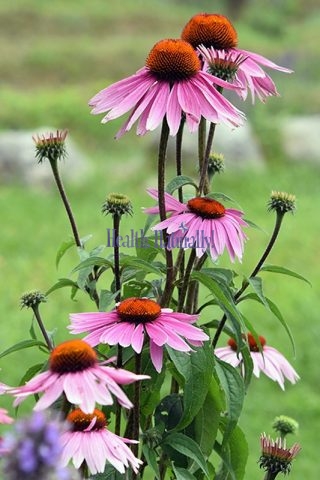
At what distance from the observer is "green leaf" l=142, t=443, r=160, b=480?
0.77m

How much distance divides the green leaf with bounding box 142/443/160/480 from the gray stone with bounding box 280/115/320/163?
4.75 m

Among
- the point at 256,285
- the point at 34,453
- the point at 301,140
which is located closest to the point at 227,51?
the point at 256,285

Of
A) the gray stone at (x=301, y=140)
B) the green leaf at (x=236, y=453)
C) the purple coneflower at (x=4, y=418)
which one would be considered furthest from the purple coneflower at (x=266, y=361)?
the gray stone at (x=301, y=140)

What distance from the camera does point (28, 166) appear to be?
488cm

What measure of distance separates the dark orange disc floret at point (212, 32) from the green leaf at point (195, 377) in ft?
0.99

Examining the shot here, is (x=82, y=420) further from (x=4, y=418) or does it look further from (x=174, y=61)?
(x=174, y=61)

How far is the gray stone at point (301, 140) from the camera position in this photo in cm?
547

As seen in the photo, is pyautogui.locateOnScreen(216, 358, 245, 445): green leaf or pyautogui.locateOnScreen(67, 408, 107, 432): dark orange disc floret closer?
pyautogui.locateOnScreen(67, 408, 107, 432): dark orange disc floret

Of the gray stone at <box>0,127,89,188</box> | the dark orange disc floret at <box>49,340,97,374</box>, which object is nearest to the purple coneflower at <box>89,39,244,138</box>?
the dark orange disc floret at <box>49,340,97,374</box>

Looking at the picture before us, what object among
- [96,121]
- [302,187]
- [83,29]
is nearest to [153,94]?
[302,187]

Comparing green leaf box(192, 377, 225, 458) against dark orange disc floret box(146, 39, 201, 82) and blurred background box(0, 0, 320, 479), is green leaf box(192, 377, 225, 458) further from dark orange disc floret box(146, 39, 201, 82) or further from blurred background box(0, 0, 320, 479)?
dark orange disc floret box(146, 39, 201, 82)

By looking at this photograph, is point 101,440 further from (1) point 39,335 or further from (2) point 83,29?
(2) point 83,29

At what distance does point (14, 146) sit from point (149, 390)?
4.28 metres

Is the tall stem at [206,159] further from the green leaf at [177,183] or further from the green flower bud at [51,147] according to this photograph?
the green flower bud at [51,147]
